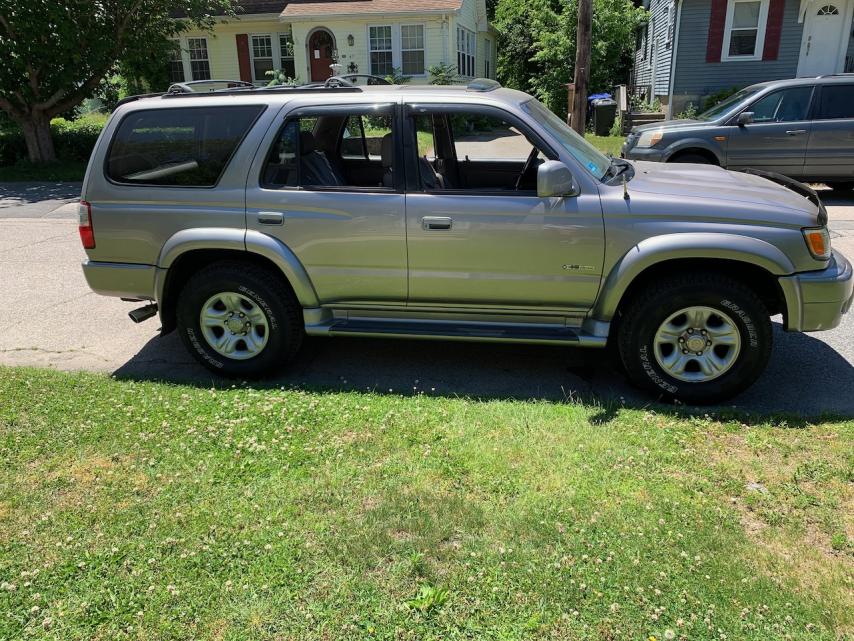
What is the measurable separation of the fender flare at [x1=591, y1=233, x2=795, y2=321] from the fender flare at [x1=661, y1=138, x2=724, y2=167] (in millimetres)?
7439

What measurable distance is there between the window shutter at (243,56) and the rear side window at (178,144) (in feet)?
76.3

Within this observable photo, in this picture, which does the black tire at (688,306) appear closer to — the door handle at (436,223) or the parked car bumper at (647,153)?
the door handle at (436,223)

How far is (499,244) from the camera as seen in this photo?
14.4 ft

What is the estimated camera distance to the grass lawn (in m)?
2.71

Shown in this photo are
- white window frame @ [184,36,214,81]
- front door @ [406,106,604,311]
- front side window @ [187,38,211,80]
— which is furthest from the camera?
front side window @ [187,38,211,80]

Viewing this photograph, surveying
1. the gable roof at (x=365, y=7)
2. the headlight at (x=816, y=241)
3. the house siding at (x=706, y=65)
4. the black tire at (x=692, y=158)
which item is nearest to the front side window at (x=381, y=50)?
the gable roof at (x=365, y=7)

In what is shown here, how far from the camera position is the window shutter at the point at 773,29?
18.4 meters

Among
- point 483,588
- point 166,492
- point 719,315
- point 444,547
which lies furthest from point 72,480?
point 719,315

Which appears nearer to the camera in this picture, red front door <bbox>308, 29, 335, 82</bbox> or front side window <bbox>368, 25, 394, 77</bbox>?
front side window <bbox>368, 25, 394, 77</bbox>

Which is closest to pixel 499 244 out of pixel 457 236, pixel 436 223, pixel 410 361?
pixel 457 236

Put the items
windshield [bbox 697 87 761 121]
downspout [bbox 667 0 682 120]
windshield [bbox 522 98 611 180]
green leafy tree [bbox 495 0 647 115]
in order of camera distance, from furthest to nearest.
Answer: green leafy tree [bbox 495 0 647 115]
downspout [bbox 667 0 682 120]
windshield [bbox 697 87 761 121]
windshield [bbox 522 98 611 180]

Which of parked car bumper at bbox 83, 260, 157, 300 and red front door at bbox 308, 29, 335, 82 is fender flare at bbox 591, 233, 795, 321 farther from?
red front door at bbox 308, 29, 335, 82

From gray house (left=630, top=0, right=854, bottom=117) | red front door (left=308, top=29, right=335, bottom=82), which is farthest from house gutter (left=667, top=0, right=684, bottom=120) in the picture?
red front door (left=308, top=29, right=335, bottom=82)

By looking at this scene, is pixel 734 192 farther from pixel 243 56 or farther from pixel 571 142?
pixel 243 56
